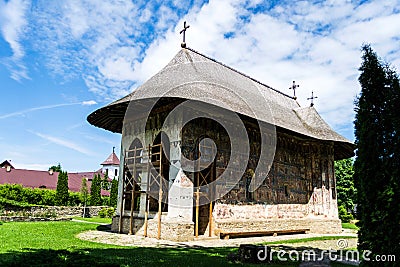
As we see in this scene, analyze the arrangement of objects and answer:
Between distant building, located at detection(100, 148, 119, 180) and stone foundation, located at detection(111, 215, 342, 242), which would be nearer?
stone foundation, located at detection(111, 215, 342, 242)

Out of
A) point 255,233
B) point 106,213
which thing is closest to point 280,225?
point 255,233

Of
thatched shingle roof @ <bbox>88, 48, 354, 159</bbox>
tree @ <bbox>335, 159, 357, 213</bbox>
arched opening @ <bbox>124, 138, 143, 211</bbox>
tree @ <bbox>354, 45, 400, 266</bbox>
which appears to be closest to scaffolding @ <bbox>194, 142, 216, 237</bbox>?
thatched shingle roof @ <bbox>88, 48, 354, 159</bbox>

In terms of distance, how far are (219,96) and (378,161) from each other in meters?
7.34

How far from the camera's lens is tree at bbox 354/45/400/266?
4.84 metres

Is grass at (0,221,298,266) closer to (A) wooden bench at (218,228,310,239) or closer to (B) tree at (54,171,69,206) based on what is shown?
(A) wooden bench at (218,228,310,239)

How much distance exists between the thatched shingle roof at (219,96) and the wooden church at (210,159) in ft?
0.21

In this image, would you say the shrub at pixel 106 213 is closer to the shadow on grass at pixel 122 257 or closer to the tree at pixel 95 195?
the tree at pixel 95 195

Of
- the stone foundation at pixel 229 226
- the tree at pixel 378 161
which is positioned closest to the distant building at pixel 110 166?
the stone foundation at pixel 229 226

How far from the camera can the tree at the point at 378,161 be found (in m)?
4.84

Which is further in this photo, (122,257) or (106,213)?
(106,213)

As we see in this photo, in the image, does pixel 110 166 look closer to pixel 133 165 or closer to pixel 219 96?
pixel 133 165

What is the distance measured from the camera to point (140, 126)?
13.4m

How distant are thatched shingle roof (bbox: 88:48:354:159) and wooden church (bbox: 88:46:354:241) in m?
0.06

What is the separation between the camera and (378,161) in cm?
506
